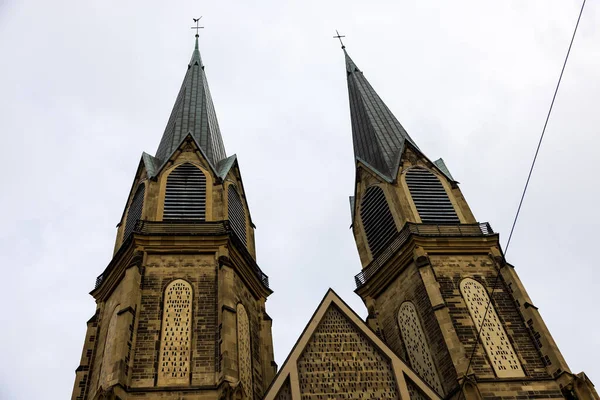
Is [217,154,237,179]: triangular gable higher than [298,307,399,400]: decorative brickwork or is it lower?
higher

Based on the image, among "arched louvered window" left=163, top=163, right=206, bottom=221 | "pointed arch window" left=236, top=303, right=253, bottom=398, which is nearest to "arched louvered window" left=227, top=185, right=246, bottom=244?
"arched louvered window" left=163, top=163, right=206, bottom=221

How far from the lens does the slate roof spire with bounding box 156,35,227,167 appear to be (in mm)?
26938

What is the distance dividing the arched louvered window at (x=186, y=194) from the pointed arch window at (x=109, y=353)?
4510 mm

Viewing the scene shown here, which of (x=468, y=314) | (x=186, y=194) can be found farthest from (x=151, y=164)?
(x=468, y=314)

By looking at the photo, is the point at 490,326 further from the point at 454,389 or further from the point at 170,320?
the point at 170,320

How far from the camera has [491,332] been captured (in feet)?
65.3

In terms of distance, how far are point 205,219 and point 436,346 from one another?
30.2ft

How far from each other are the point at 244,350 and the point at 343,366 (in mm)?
3353

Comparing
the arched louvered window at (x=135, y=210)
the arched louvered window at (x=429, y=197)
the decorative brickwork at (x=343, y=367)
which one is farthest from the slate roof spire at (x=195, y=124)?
the decorative brickwork at (x=343, y=367)

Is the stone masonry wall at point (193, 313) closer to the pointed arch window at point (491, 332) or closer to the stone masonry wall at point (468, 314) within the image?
the stone masonry wall at point (468, 314)

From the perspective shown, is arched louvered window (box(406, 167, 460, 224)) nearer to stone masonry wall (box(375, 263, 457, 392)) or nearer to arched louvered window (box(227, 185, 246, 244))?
stone masonry wall (box(375, 263, 457, 392))

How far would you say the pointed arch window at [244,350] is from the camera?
18500mm

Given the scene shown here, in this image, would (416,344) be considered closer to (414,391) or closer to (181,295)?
(414,391)

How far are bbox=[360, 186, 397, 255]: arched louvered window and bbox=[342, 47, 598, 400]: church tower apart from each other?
0.05 meters
